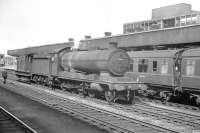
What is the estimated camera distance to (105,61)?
637 inches

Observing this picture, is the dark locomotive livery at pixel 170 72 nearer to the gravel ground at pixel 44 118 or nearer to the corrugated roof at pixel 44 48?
the gravel ground at pixel 44 118

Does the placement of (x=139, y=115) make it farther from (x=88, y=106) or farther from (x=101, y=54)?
(x=101, y=54)

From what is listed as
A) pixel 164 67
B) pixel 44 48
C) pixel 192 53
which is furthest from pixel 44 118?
pixel 44 48

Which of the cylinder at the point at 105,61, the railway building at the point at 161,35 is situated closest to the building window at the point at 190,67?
the cylinder at the point at 105,61

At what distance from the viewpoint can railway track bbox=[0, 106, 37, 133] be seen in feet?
31.2

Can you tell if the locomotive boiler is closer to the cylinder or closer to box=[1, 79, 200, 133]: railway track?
the cylinder

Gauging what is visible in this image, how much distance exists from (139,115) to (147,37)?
18889 mm

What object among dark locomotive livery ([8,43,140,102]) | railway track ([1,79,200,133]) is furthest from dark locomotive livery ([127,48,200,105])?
railway track ([1,79,200,133])

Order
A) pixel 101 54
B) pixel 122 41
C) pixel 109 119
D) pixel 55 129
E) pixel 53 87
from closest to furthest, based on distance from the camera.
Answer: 1. pixel 55 129
2. pixel 109 119
3. pixel 101 54
4. pixel 53 87
5. pixel 122 41

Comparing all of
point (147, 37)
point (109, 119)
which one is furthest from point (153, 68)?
point (147, 37)

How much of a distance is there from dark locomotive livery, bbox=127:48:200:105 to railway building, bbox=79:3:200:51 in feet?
11.5

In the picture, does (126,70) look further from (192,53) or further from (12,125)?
(12,125)

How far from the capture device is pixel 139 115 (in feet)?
42.5

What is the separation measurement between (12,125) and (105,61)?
7.34 meters
